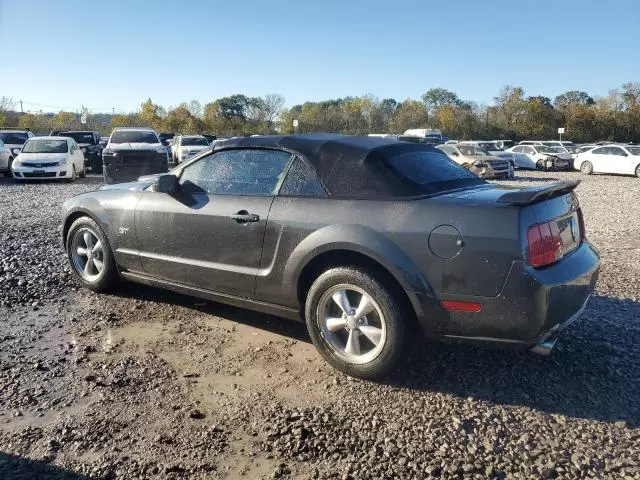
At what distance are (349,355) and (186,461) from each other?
1280mm

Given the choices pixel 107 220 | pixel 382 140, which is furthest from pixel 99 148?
pixel 382 140

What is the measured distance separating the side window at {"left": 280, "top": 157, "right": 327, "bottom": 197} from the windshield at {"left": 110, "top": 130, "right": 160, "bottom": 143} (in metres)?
17.1

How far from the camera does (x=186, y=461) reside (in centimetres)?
268

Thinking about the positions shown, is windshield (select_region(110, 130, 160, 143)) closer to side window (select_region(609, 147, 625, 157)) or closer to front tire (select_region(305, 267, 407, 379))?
front tire (select_region(305, 267, 407, 379))

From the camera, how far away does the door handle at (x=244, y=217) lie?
13.1 feet

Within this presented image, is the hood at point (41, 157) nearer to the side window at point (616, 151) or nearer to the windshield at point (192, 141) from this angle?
the windshield at point (192, 141)

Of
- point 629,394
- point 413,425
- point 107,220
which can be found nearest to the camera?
point 413,425

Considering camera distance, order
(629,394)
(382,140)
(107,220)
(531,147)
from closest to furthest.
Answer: (629,394) → (382,140) → (107,220) → (531,147)

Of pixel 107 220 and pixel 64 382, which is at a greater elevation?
pixel 107 220

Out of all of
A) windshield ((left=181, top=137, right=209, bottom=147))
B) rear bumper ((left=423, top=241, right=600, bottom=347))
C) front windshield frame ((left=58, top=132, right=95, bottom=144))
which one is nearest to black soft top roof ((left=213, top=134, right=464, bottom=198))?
rear bumper ((left=423, top=241, right=600, bottom=347))

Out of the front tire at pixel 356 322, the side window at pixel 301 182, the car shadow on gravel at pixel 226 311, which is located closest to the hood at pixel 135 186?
the car shadow on gravel at pixel 226 311

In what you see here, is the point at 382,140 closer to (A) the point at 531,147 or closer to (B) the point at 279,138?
(B) the point at 279,138

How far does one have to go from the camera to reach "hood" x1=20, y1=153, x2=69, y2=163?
18.1 meters

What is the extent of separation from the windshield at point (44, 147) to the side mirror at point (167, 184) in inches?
641
